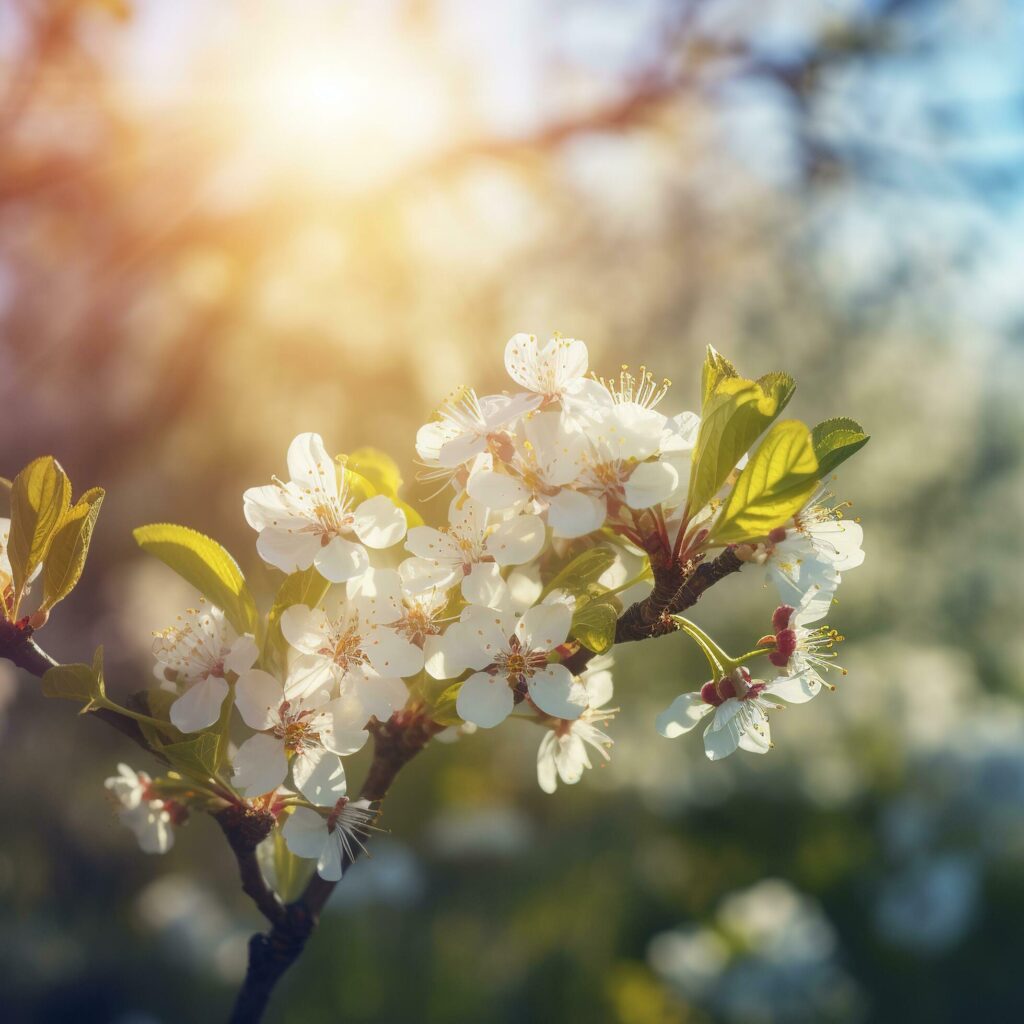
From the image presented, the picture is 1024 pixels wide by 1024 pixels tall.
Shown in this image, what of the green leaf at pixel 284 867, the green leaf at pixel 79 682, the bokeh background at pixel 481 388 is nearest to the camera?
the green leaf at pixel 79 682

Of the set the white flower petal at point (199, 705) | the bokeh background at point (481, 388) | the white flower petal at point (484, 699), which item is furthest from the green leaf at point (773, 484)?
the bokeh background at point (481, 388)

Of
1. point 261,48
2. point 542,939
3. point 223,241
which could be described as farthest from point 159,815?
point 261,48

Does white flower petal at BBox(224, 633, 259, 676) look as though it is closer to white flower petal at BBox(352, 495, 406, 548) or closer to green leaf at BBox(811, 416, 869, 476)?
white flower petal at BBox(352, 495, 406, 548)

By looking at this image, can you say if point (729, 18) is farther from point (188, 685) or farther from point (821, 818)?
point (188, 685)

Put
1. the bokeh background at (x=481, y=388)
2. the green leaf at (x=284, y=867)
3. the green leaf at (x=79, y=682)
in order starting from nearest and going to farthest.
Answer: the green leaf at (x=79, y=682) → the green leaf at (x=284, y=867) → the bokeh background at (x=481, y=388)

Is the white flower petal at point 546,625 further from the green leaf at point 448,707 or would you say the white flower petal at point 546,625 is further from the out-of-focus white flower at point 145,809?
the out-of-focus white flower at point 145,809

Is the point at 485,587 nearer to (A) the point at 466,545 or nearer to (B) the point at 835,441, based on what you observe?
(A) the point at 466,545
